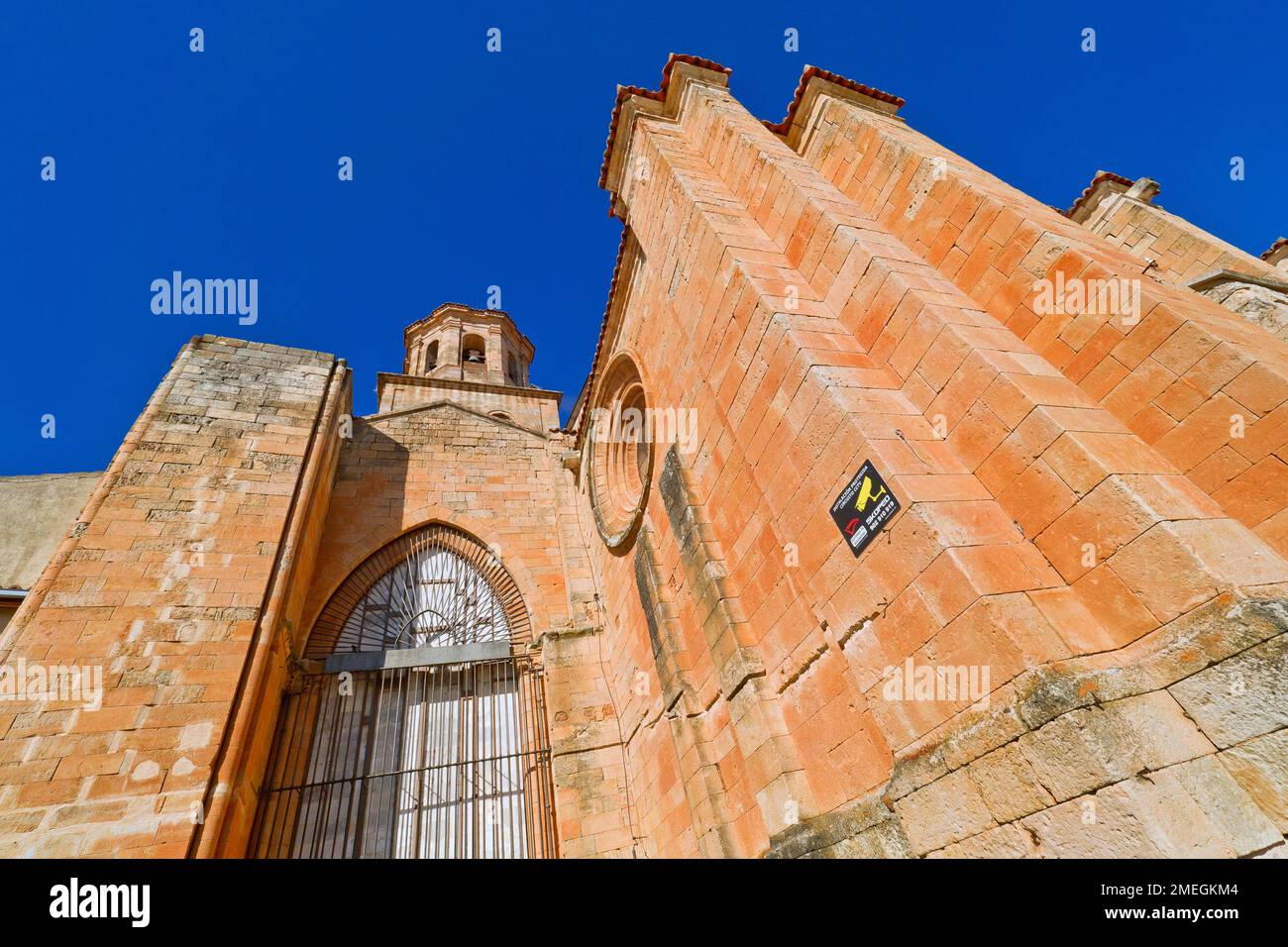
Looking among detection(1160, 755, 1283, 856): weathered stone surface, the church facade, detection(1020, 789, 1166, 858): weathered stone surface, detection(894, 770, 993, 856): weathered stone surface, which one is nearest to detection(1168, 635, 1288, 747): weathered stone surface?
the church facade

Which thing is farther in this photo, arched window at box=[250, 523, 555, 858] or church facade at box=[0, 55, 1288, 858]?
arched window at box=[250, 523, 555, 858]

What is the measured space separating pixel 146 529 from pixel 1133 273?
356 inches

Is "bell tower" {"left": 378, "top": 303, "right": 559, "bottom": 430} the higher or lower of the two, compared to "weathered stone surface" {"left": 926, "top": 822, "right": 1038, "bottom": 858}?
higher

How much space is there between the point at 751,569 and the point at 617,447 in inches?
201

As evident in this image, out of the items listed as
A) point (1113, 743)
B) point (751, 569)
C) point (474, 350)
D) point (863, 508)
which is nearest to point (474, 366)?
point (474, 350)

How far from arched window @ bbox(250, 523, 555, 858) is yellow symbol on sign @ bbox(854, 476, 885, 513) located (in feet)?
18.7

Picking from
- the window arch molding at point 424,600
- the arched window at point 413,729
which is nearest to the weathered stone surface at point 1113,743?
the arched window at point 413,729

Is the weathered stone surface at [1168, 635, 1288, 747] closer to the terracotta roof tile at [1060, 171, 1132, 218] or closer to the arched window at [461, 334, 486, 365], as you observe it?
the terracotta roof tile at [1060, 171, 1132, 218]

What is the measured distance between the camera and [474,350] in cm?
1827

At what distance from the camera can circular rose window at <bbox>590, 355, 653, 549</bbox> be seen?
27.7 ft

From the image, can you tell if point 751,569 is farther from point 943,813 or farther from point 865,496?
point 943,813

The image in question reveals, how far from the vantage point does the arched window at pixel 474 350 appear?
58.6ft

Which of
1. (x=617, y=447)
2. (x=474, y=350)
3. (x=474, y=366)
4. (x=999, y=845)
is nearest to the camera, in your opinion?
(x=999, y=845)
